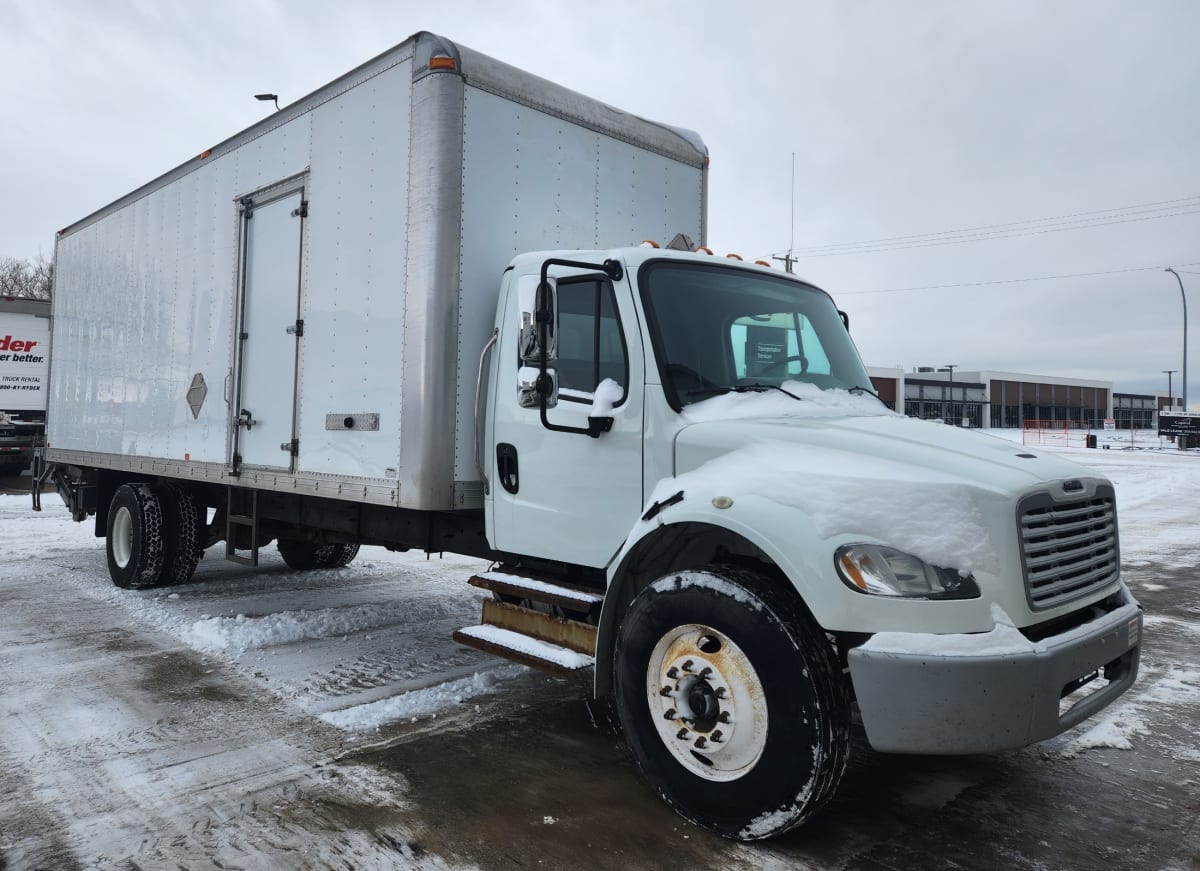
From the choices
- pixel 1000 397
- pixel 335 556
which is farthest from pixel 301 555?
pixel 1000 397

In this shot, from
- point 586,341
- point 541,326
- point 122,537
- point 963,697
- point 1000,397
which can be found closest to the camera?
point 963,697

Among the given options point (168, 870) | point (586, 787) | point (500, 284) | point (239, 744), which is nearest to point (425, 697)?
point (239, 744)

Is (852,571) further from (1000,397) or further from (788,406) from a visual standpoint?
(1000,397)

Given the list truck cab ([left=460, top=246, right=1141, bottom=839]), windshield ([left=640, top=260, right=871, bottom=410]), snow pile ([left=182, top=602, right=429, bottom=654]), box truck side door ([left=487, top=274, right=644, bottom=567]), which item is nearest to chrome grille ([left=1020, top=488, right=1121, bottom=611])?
truck cab ([left=460, top=246, right=1141, bottom=839])

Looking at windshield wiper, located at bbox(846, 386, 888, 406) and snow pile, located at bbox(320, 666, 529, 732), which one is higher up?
windshield wiper, located at bbox(846, 386, 888, 406)

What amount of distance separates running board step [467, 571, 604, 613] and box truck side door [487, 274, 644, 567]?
15 centimetres

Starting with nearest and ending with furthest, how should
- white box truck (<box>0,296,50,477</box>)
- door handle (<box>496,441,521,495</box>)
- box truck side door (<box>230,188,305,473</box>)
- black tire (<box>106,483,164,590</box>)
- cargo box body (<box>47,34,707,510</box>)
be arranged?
door handle (<box>496,441,521,495</box>), cargo box body (<box>47,34,707,510</box>), box truck side door (<box>230,188,305,473</box>), black tire (<box>106,483,164,590</box>), white box truck (<box>0,296,50,477</box>)

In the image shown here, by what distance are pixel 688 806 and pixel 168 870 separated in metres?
1.97

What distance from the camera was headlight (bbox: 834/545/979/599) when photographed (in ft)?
9.71

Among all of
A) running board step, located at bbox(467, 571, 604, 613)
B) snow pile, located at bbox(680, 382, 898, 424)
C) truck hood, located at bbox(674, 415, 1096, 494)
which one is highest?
snow pile, located at bbox(680, 382, 898, 424)

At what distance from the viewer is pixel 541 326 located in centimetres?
394

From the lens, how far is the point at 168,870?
311 cm

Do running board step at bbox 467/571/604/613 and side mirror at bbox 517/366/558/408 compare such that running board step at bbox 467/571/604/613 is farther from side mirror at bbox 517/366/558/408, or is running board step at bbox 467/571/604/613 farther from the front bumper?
the front bumper

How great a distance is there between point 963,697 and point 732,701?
840 millimetres
